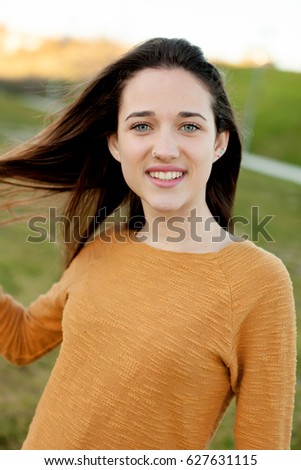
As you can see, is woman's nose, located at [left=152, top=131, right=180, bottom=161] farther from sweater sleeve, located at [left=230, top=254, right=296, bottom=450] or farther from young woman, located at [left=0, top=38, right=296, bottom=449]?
sweater sleeve, located at [left=230, top=254, right=296, bottom=450]

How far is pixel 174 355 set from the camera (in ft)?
5.10

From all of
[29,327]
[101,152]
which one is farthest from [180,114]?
[29,327]

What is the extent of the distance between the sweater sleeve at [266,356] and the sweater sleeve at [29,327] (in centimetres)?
66

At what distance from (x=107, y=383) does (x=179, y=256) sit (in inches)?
15.1

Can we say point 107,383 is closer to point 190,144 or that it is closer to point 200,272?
point 200,272

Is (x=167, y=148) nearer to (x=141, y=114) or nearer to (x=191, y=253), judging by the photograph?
(x=141, y=114)

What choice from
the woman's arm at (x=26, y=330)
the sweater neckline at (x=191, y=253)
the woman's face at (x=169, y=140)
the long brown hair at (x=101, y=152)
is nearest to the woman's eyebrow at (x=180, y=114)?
the woman's face at (x=169, y=140)

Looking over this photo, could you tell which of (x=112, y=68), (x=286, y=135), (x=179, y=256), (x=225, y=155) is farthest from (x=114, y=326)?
(x=286, y=135)

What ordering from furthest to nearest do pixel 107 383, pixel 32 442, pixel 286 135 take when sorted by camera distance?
pixel 286 135
pixel 32 442
pixel 107 383

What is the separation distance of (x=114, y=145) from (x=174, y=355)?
2.35 feet

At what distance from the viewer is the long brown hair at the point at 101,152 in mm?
1776

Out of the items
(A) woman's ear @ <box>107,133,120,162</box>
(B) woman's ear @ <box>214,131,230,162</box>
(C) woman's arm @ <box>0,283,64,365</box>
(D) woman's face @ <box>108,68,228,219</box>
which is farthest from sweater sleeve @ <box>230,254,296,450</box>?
(C) woman's arm @ <box>0,283,64,365</box>

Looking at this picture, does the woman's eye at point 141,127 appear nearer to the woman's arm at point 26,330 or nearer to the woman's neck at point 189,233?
the woman's neck at point 189,233
